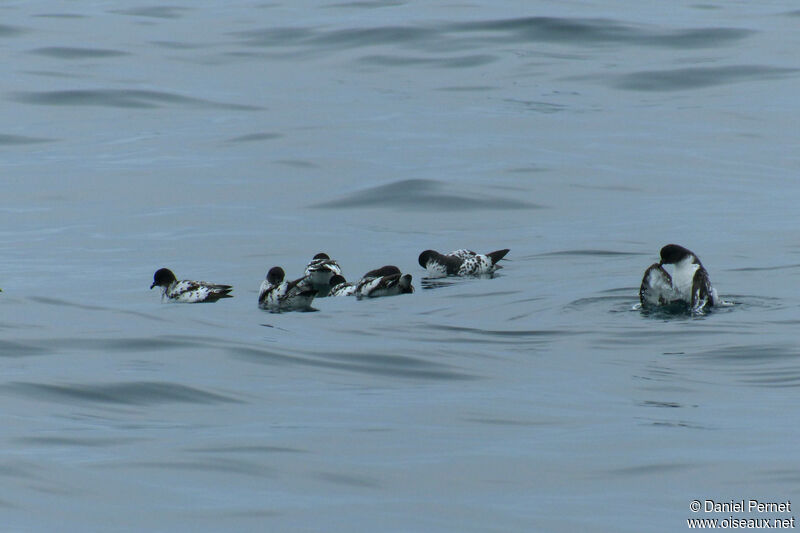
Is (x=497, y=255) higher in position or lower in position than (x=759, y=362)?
higher

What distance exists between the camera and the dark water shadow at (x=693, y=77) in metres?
36.1

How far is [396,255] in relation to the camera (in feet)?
73.8

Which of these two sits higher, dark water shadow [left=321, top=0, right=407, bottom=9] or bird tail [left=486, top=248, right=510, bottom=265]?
dark water shadow [left=321, top=0, right=407, bottom=9]

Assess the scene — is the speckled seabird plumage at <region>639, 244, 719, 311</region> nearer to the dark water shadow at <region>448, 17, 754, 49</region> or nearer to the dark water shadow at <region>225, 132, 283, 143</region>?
the dark water shadow at <region>225, 132, 283, 143</region>

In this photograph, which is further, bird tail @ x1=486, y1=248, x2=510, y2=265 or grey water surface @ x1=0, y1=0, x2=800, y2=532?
bird tail @ x1=486, y1=248, x2=510, y2=265

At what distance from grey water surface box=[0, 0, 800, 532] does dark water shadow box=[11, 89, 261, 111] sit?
11cm

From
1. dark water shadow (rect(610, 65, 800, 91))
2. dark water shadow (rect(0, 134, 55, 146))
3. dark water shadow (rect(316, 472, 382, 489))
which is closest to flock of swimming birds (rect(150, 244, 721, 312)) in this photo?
dark water shadow (rect(316, 472, 382, 489))

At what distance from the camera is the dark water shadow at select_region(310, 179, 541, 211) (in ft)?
84.9

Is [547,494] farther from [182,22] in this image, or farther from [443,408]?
[182,22]

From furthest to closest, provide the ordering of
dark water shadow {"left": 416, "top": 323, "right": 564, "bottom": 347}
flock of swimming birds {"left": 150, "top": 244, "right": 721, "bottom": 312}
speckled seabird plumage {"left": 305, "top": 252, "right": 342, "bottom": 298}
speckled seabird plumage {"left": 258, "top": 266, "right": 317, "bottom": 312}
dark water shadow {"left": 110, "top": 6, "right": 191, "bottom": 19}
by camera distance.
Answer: dark water shadow {"left": 110, "top": 6, "right": 191, "bottom": 19} < speckled seabird plumage {"left": 305, "top": 252, "right": 342, "bottom": 298} < speckled seabird plumage {"left": 258, "top": 266, "right": 317, "bottom": 312} < flock of swimming birds {"left": 150, "top": 244, "right": 721, "bottom": 312} < dark water shadow {"left": 416, "top": 323, "right": 564, "bottom": 347}

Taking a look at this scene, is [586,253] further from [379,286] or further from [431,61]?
[431,61]

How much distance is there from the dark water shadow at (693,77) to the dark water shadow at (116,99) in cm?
1007

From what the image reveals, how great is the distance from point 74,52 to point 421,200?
19044mm
